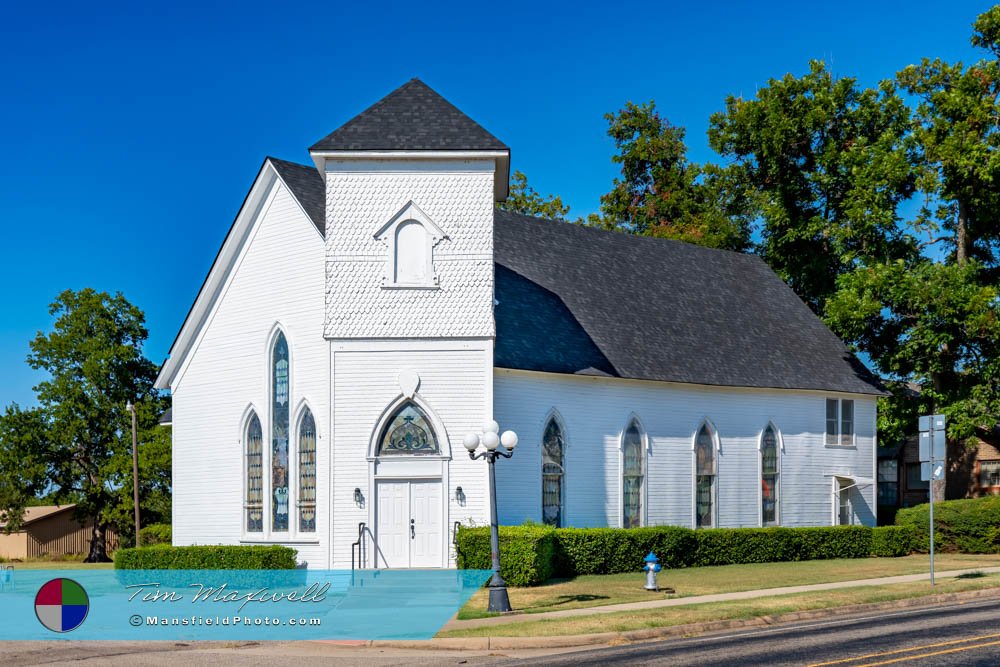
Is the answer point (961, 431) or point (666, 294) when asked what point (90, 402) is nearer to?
point (666, 294)

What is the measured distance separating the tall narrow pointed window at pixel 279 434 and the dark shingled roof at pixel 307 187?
134 inches

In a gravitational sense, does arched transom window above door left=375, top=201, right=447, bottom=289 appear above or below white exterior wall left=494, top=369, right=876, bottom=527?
above

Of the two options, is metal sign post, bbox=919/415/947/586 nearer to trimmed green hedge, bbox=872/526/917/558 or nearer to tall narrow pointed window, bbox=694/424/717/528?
tall narrow pointed window, bbox=694/424/717/528

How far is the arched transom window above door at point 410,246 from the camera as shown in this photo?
29156 mm

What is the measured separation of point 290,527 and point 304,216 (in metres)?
8.43

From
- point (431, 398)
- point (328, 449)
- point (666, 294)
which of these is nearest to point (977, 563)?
point (666, 294)

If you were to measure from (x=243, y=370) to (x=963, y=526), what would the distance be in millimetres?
22762

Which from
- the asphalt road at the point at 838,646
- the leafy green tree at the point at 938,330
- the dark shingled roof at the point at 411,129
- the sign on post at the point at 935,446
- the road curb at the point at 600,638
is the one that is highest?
the dark shingled roof at the point at 411,129

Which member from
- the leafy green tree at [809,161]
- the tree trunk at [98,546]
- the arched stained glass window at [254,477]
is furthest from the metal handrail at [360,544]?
the tree trunk at [98,546]

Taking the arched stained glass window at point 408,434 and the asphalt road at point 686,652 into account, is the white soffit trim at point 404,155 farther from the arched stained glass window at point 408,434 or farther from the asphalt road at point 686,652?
the asphalt road at point 686,652

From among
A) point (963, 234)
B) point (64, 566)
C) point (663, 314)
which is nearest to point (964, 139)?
point (963, 234)

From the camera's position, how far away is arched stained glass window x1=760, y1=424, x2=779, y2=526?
1501 inches

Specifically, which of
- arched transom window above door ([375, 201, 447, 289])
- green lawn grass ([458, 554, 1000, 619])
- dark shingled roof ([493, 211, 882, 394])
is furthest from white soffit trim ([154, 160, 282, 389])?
green lawn grass ([458, 554, 1000, 619])

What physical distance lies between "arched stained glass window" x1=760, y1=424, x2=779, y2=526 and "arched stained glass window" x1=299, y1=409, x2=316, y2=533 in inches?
608
